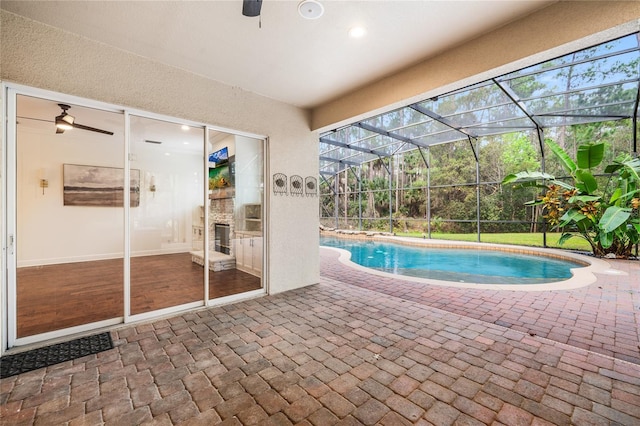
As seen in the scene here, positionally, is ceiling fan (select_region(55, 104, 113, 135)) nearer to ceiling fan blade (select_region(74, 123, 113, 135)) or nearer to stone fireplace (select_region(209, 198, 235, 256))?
ceiling fan blade (select_region(74, 123, 113, 135))

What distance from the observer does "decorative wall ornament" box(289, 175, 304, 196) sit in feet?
15.9

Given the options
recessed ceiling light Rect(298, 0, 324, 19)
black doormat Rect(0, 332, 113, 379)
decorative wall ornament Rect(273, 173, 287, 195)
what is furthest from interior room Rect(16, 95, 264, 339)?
recessed ceiling light Rect(298, 0, 324, 19)

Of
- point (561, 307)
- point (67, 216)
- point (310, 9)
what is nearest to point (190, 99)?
point (310, 9)

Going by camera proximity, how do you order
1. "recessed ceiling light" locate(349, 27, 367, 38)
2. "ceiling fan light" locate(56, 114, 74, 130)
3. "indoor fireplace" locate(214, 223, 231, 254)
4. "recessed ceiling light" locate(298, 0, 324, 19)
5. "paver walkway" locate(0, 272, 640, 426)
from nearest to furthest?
"paver walkway" locate(0, 272, 640, 426), "recessed ceiling light" locate(298, 0, 324, 19), "recessed ceiling light" locate(349, 27, 367, 38), "ceiling fan light" locate(56, 114, 74, 130), "indoor fireplace" locate(214, 223, 231, 254)

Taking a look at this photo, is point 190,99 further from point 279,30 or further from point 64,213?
point 64,213

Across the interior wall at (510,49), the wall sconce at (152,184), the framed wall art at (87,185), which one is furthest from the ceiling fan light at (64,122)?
the interior wall at (510,49)

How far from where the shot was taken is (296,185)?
16.1 feet

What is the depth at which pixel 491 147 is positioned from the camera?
15.4 m

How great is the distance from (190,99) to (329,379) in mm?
3836

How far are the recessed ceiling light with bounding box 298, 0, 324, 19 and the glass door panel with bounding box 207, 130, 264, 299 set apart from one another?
2269 millimetres

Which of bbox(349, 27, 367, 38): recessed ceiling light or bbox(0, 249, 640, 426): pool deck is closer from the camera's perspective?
bbox(0, 249, 640, 426): pool deck

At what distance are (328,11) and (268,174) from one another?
8.51ft

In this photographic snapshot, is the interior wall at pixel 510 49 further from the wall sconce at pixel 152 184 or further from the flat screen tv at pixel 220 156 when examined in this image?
the wall sconce at pixel 152 184

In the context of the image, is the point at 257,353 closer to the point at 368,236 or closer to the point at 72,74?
the point at 72,74
